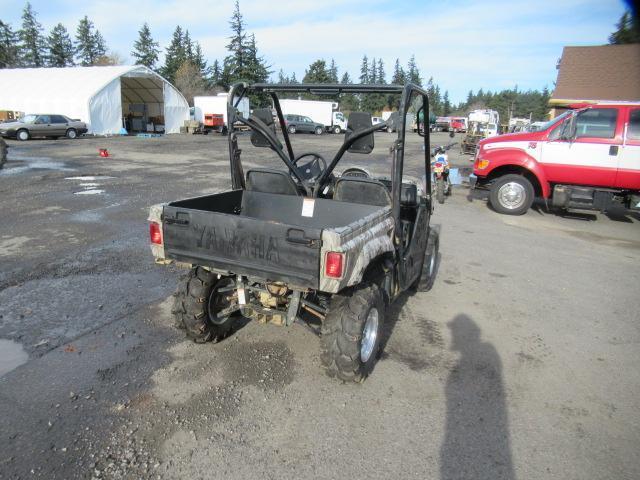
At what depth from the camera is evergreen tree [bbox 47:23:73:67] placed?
238ft

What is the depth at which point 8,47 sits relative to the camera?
2697 inches

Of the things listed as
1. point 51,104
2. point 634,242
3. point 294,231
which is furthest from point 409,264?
point 51,104

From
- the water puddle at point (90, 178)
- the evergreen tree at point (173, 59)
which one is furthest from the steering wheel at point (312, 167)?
the evergreen tree at point (173, 59)

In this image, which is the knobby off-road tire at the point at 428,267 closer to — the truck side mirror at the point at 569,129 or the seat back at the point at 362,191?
the seat back at the point at 362,191

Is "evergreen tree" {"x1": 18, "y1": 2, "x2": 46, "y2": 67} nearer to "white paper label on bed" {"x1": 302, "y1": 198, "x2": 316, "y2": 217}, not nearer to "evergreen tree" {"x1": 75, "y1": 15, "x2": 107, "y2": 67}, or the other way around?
"evergreen tree" {"x1": 75, "y1": 15, "x2": 107, "y2": 67}

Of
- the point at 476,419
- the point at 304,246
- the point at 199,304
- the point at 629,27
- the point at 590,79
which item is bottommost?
the point at 476,419

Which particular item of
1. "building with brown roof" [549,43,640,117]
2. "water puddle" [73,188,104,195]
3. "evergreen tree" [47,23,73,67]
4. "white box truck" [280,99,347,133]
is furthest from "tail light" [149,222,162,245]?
"evergreen tree" [47,23,73,67]

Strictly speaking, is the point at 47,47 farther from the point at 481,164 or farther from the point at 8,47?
the point at 481,164

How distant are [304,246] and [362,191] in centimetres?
129

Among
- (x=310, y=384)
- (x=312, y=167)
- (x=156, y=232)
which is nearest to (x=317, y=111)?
(x=312, y=167)

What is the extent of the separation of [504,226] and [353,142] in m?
6.76

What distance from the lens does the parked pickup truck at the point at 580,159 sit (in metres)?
9.47

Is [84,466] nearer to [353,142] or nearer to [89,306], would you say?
[89,306]

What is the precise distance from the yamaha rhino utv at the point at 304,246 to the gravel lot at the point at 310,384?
0.42 metres
